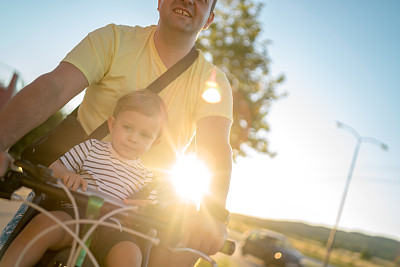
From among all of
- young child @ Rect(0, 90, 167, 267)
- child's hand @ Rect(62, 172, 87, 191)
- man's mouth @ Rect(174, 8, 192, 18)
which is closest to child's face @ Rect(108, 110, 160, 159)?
young child @ Rect(0, 90, 167, 267)

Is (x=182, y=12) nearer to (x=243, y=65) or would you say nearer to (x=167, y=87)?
(x=167, y=87)

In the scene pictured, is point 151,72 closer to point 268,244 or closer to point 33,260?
point 33,260

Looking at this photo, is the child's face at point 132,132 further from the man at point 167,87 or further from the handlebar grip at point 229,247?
the handlebar grip at point 229,247

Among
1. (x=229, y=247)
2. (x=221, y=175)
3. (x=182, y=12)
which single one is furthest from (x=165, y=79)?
(x=229, y=247)

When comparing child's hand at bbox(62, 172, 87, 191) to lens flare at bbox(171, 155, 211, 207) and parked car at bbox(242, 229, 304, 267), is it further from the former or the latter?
parked car at bbox(242, 229, 304, 267)

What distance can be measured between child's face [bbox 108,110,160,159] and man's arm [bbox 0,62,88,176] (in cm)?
29

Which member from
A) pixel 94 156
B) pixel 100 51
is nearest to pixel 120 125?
pixel 94 156

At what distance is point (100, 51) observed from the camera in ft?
8.59

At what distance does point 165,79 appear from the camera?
9.46 feet

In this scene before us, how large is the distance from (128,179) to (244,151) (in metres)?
17.5

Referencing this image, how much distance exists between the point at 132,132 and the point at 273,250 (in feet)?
73.6

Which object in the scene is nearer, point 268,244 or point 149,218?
point 149,218

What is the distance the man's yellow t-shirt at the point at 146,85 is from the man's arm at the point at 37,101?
0.28 metres

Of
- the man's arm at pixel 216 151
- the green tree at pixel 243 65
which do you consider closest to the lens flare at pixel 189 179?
the man's arm at pixel 216 151
